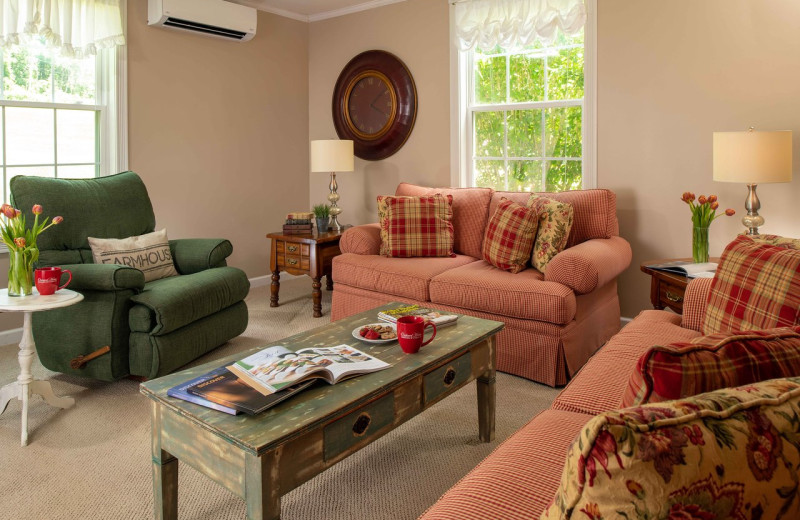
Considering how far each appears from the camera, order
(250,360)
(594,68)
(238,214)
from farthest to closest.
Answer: (238,214)
(594,68)
(250,360)

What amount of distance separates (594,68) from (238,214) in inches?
119

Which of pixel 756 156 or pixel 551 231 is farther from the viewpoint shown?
pixel 551 231

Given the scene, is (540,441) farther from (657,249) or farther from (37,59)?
(37,59)

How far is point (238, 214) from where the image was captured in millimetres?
5199

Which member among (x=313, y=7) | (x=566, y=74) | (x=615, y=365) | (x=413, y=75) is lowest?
(x=615, y=365)

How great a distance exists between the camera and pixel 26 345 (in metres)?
2.54

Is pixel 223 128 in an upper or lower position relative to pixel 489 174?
upper

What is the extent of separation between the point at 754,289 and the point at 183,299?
99.0 inches

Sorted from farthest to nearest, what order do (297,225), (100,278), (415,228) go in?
(297,225) → (415,228) → (100,278)

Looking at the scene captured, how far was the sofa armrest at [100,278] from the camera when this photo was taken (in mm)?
2902

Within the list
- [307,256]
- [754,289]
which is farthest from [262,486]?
[307,256]

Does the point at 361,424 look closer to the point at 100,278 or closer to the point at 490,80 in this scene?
the point at 100,278

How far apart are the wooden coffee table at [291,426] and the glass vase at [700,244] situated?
1651 mm

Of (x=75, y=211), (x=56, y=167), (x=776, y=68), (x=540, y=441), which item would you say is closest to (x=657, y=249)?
(x=776, y=68)
